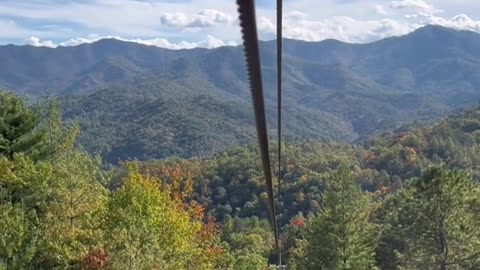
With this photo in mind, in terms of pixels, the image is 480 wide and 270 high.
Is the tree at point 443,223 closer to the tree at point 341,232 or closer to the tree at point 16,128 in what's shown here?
the tree at point 341,232

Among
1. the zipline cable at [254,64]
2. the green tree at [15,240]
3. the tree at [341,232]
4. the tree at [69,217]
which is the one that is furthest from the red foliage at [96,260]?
the zipline cable at [254,64]

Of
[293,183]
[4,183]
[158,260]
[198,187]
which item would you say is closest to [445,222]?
[158,260]

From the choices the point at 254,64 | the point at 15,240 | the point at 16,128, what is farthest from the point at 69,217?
the point at 254,64

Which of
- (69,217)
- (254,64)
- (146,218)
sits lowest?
(146,218)

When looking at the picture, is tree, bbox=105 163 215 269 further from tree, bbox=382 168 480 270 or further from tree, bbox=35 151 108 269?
tree, bbox=382 168 480 270

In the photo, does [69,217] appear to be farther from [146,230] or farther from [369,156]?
[369,156]
